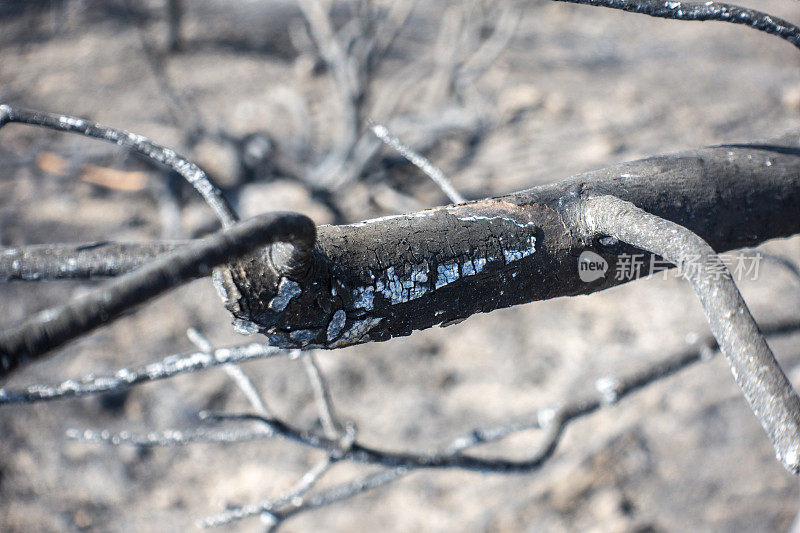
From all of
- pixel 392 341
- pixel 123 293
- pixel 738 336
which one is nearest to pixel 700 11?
pixel 738 336

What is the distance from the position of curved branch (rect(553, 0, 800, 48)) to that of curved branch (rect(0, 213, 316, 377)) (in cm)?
67

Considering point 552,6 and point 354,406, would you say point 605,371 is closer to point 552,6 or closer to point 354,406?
point 354,406

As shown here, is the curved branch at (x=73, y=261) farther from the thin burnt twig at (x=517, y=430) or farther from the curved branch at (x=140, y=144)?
the thin burnt twig at (x=517, y=430)

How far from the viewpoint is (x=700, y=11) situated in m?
0.87

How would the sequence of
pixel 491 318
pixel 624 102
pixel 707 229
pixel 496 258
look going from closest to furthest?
pixel 496 258
pixel 707 229
pixel 491 318
pixel 624 102

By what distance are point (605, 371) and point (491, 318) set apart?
66 cm

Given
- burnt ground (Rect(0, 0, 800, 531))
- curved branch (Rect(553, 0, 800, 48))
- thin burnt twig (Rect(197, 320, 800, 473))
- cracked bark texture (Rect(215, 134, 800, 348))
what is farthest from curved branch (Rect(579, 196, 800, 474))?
burnt ground (Rect(0, 0, 800, 531))

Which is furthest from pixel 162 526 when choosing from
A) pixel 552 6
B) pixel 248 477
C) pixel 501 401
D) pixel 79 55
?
pixel 552 6

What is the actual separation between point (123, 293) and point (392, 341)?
8.31ft

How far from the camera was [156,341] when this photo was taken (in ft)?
9.13

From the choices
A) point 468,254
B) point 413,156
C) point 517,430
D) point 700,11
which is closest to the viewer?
point 468,254

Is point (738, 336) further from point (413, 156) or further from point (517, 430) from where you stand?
point (517, 430)

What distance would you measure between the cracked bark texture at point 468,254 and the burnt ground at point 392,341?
882 mm

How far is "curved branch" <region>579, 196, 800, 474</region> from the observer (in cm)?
55
